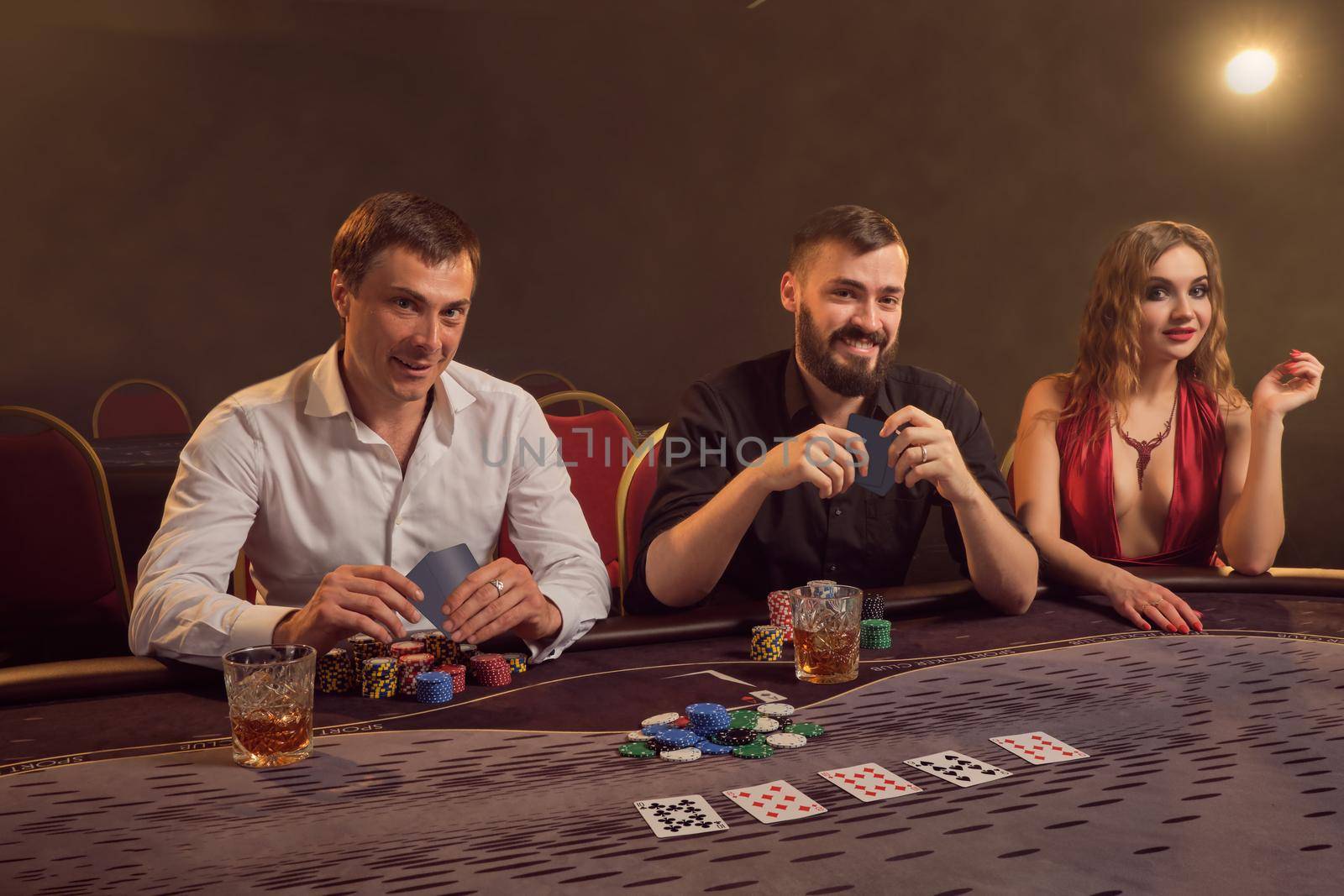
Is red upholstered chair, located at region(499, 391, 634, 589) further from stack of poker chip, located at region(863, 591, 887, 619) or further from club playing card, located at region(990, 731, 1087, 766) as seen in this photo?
club playing card, located at region(990, 731, 1087, 766)

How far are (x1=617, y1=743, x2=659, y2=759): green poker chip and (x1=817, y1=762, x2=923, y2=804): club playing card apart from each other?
0.19m

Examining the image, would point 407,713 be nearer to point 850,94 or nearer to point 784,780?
point 784,780

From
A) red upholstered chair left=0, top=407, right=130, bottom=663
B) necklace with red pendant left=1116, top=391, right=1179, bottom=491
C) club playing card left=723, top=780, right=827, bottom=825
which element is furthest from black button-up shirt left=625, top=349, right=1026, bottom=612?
red upholstered chair left=0, top=407, right=130, bottom=663

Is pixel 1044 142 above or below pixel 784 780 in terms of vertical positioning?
above

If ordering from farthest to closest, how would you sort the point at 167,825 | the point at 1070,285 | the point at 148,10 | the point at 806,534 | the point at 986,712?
the point at 148,10 → the point at 1070,285 → the point at 806,534 → the point at 986,712 → the point at 167,825

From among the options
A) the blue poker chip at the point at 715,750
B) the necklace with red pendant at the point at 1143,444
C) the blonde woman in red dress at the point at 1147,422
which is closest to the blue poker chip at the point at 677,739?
the blue poker chip at the point at 715,750

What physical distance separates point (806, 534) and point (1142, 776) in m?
1.10

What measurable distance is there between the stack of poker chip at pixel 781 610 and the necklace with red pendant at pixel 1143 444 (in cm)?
117

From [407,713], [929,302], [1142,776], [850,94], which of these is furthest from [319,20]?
[1142,776]

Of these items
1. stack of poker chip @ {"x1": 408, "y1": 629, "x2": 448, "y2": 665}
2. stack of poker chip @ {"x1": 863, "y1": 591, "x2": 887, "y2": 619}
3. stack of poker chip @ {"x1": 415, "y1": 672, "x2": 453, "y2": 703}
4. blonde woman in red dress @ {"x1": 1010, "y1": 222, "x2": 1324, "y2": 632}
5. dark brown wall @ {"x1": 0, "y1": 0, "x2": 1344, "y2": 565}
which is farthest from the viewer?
dark brown wall @ {"x1": 0, "y1": 0, "x2": 1344, "y2": 565}

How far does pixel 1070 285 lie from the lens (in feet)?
17.9

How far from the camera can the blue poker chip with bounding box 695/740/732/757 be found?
1.14 metres

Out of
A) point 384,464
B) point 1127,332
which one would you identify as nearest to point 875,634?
point 384,464

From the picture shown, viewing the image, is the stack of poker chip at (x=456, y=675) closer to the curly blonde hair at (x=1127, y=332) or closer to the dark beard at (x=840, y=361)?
the dark beard at (x=840, y=361)
